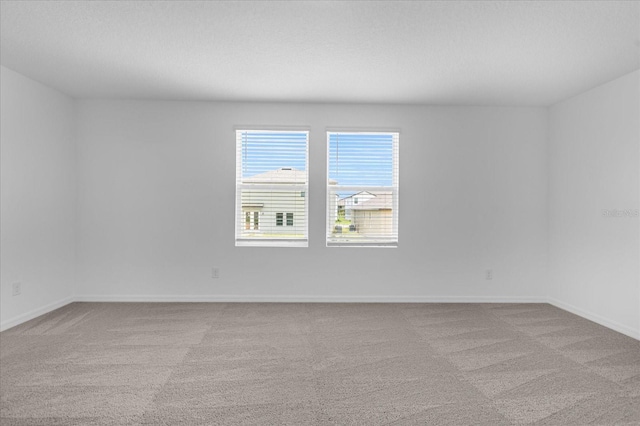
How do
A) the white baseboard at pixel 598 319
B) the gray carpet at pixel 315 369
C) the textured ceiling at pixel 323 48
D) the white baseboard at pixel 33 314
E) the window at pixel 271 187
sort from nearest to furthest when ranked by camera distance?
the gray carpet at pixel 315 369
the textured ceiling at pixel 323 48
the white baseboard at pixel 598 319
the white baseboard at pixel 33 314
the window at pixel 271 187

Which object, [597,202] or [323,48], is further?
[597,202]

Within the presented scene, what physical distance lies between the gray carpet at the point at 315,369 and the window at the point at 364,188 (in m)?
1.11

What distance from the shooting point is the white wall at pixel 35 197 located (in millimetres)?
3977

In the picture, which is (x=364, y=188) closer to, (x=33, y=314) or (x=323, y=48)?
(x=323, y=48)

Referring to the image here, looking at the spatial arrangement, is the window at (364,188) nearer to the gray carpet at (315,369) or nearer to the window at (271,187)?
the window at (271,187)

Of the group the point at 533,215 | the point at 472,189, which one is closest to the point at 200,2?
the point at 472,189

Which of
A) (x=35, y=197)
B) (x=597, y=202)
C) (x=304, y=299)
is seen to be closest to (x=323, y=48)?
(x=304, y=299)

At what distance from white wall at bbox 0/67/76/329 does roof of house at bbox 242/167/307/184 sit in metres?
2.22

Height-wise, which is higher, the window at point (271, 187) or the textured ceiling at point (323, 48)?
the textured ceiling at point (323, 48)

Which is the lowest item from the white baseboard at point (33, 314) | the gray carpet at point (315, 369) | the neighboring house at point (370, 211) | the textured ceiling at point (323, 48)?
the gray carpet at point (315, 369)

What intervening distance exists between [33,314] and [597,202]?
243 inches

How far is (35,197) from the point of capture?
434cm

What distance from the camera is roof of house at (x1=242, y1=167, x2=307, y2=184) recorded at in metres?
5.15

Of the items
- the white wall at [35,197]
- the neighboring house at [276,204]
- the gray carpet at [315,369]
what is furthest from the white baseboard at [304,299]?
the neighboring house at [276,204]
